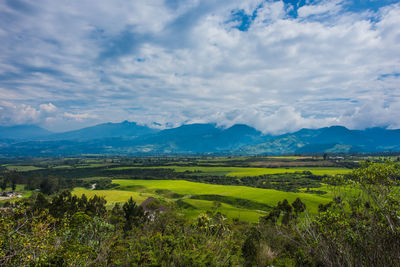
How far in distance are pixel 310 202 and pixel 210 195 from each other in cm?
3582

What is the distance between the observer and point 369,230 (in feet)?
39.6

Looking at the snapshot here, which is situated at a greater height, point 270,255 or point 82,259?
point 82,259

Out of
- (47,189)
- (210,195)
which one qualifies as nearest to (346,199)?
(210,195)

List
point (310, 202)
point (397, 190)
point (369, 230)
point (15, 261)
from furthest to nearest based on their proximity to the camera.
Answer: point (310, 202) < point (397, 190) < point (369, 230) < point (15, 261)

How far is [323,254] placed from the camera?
41.4 feet

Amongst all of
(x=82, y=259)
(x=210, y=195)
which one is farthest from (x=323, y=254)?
(x=210, y=195)

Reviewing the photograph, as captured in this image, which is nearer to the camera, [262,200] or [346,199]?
[346,199]

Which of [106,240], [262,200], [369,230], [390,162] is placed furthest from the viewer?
[262,200]

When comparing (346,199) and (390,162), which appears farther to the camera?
(346,199)

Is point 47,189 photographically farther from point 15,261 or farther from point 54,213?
point 15,261

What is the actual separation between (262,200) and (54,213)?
60151mm

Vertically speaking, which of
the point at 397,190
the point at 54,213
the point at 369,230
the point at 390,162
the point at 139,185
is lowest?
the point at 139,185

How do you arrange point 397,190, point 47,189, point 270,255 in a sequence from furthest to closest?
point 47,189 < point 270,255 < point 397,190

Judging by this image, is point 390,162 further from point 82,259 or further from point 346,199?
point 82,259
